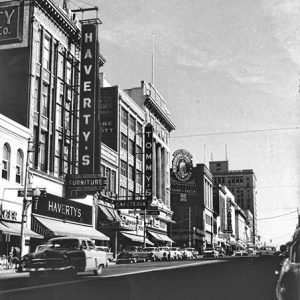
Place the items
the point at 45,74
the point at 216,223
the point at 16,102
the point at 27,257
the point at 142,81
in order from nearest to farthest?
the point at 27,257, the point at 16,102, the point at 45,74, the point at 142,81, the point at 216,223

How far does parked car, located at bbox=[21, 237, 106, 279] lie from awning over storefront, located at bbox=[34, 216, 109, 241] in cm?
1493

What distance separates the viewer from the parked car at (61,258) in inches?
789

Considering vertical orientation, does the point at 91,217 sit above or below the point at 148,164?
below

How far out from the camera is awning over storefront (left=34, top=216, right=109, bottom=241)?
36.4 metres

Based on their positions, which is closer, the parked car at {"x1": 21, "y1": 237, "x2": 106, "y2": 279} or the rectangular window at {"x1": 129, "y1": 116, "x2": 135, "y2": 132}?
the parked car at {"x1": 21, "y1": 237, "x2": 106, "y2": 279}

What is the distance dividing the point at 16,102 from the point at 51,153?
5047 millimetres

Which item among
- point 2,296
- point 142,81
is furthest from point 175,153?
point 2,296

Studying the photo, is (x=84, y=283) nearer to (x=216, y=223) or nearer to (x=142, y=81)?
(x=142, y=81)

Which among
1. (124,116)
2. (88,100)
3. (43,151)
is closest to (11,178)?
(43,151)

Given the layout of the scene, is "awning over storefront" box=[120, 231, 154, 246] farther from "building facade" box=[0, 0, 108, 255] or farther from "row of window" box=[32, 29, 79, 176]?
→ "row of window" box=[32, 29, 79, 176]

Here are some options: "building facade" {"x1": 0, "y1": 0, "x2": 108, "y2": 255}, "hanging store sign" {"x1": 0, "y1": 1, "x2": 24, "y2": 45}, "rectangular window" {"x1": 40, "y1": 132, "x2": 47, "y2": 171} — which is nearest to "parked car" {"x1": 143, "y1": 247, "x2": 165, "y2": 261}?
Answer: "building facade" {"x1": 0, "y1": 0, "x2": 108, "y2": 255}

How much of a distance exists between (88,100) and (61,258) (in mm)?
23219

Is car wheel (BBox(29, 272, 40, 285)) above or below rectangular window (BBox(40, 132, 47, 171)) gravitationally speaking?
below

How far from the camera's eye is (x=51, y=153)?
40.8m
